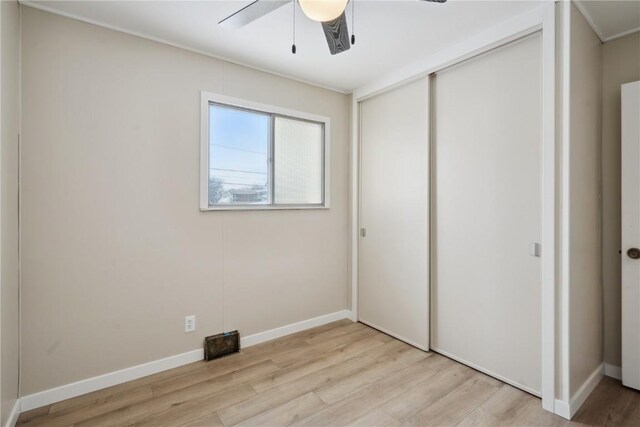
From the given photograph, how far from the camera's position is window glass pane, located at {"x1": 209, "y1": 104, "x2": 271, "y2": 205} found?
2.72 m

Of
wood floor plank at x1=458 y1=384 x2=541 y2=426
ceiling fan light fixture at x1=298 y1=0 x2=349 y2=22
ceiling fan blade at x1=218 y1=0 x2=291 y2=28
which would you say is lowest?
wood floor plank at x1=458 y1=384 x2=541 y2=426

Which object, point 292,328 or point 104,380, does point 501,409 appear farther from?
point 104,380

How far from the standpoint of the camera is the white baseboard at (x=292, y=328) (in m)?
2.87

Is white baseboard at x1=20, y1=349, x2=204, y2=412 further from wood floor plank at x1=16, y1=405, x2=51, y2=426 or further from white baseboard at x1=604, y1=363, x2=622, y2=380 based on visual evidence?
white baseboard at x1=604, y1=363, x2=622, y2=380

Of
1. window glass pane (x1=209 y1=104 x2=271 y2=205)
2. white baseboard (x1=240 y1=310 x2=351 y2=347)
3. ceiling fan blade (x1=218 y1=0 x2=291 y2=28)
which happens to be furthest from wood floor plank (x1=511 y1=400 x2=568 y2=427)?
ceiling fan blade (x1=218 y1=0 x2=291 y2=28)

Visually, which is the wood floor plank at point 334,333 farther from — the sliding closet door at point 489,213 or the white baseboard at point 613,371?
the white baseboard at point 613,371

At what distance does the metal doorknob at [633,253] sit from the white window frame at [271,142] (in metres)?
2.38

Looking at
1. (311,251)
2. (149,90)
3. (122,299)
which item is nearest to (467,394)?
(311,251)

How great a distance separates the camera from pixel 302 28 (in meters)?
2.22

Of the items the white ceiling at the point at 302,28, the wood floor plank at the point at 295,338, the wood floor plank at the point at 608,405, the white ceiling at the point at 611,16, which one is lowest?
the wood floor plank at the point at 608,405

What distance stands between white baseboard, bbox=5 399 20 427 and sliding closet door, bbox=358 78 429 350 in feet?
8.98

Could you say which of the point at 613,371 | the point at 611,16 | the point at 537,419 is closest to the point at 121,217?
the point at 537,419

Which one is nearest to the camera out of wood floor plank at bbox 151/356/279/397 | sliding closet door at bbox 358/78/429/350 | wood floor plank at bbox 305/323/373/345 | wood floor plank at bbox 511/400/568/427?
wood floor plank at bbox 511/400/568/427

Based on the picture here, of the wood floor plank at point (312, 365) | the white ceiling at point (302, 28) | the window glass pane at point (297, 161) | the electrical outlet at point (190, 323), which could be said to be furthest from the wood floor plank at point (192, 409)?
the white ceiling at point (302, 28)
